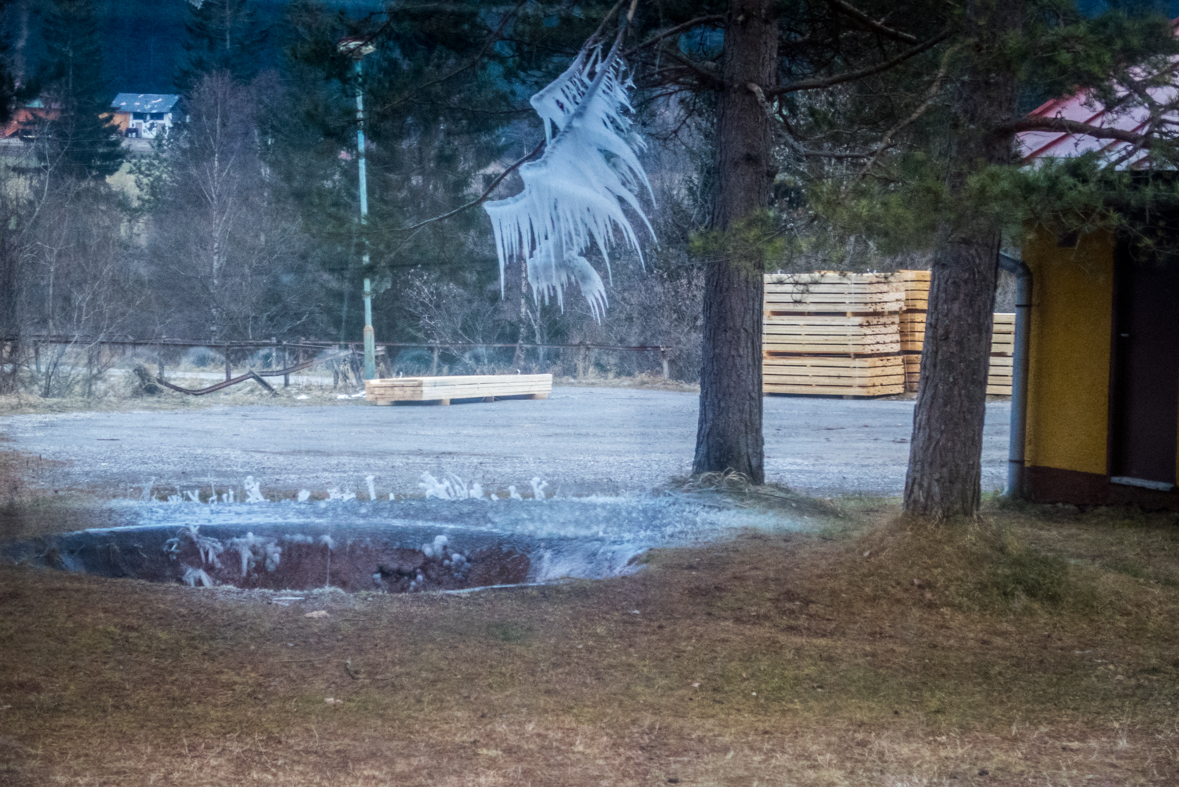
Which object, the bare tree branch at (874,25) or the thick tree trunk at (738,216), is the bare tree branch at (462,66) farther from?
the bare tree branch at (874,25)

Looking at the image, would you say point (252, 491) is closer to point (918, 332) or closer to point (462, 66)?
point (462, 66)

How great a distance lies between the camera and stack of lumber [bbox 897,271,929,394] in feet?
55.5

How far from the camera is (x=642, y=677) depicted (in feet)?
12.3

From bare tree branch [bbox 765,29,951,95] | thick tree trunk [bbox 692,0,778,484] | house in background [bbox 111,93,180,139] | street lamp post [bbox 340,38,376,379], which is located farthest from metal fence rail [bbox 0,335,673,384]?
bare tree branch [bbox 765,29,951,95]

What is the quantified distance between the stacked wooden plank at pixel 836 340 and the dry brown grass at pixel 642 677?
10.8 metres

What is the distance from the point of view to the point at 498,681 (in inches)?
145

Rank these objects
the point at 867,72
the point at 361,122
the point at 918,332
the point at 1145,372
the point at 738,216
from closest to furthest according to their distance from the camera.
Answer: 1. the point at 1145,372
2. the point at 867,72
3. the point at 738,216
4. the point at 361,122
5. the point at 918,332

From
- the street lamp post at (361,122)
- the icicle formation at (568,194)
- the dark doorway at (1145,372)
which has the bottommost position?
the dark doorway at (1145,372)

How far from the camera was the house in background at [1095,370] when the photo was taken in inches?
265

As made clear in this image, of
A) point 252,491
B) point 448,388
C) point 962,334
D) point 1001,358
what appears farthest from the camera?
point 1001,358

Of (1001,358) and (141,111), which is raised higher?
(141,111)

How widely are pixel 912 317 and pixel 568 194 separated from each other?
43.9 feet

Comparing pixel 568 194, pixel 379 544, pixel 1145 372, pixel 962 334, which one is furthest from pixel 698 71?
pixel 379 544

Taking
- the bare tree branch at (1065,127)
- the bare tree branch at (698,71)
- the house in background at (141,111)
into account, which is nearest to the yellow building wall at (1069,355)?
the bare tree branch at (1065,127)
